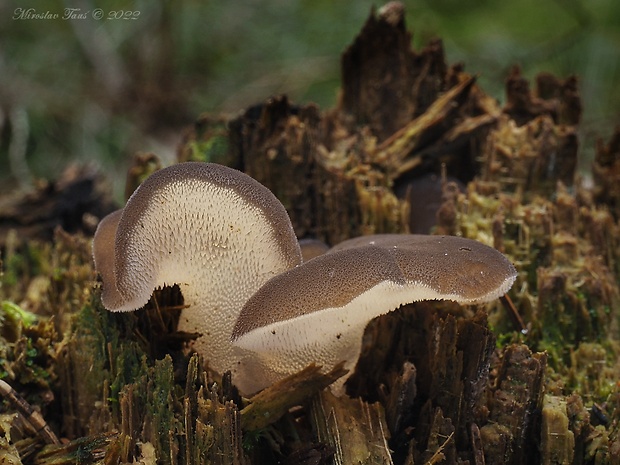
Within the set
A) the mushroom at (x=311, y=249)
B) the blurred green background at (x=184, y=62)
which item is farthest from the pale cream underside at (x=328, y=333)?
the blurred green background at (x=184, y=62)

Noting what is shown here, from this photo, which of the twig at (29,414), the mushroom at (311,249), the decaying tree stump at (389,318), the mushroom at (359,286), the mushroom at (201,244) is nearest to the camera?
the mushroom at (359,286)

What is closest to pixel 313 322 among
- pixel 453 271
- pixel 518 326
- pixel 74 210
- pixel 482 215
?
pixel 453 271

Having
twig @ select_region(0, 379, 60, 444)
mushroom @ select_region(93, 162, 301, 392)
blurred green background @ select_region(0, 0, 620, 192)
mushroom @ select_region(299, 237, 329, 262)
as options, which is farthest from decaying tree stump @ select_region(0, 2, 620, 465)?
blurred green background @ select_region(0, 0, 620, 192)

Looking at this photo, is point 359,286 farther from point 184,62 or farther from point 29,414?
point 184,62

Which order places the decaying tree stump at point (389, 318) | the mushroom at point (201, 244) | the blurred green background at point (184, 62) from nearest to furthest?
the mushroom at point (201, 244), the decaying tree stump at point (389, 318), the blurred green background at point (184, 62)

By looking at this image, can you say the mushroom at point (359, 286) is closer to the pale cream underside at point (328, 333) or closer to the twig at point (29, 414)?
the pale cream underside at point (328, 333)

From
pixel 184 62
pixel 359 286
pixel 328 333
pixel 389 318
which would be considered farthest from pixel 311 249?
pixel 184 62

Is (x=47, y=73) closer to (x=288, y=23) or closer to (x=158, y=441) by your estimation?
(x=288, y=23)
